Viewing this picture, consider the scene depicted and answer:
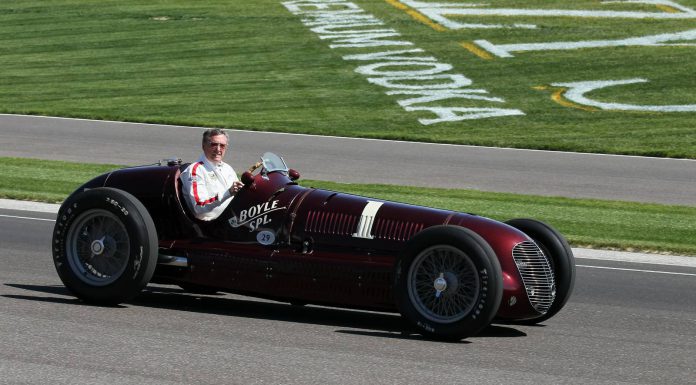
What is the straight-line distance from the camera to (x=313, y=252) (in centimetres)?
903

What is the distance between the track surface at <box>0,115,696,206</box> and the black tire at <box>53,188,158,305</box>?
9.71 m

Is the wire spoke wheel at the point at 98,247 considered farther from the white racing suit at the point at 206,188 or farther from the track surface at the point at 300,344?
the white racing suit at the point at 206,188

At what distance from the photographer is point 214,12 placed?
41406 millimetres

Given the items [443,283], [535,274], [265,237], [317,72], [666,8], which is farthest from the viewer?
[666,8]

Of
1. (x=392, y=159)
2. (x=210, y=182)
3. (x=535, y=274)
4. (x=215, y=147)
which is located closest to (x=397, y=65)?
(x=392, y=159)

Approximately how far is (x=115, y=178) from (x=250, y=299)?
1.42 metres

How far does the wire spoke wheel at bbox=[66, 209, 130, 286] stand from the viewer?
9.41 meters

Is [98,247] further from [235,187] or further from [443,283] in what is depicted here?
[443,283]

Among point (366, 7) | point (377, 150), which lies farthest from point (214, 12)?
point (377, 150)

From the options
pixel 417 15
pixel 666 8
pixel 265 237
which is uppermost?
pixel 265 237

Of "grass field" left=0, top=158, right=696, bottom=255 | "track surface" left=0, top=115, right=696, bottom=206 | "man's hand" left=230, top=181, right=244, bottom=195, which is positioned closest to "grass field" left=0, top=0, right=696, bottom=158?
"track surface" left=0, top=115, right=696, bottom=206

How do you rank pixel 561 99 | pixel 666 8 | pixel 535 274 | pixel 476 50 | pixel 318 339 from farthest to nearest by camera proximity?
pixel 666 8 → pixel 476 50 → pixel 561 99 → pixel 535 274 → pixel 318 339

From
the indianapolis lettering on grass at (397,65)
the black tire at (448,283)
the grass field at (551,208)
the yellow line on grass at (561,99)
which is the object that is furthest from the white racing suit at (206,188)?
the yellow line on grass at (561,99)

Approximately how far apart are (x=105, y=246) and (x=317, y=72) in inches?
925
